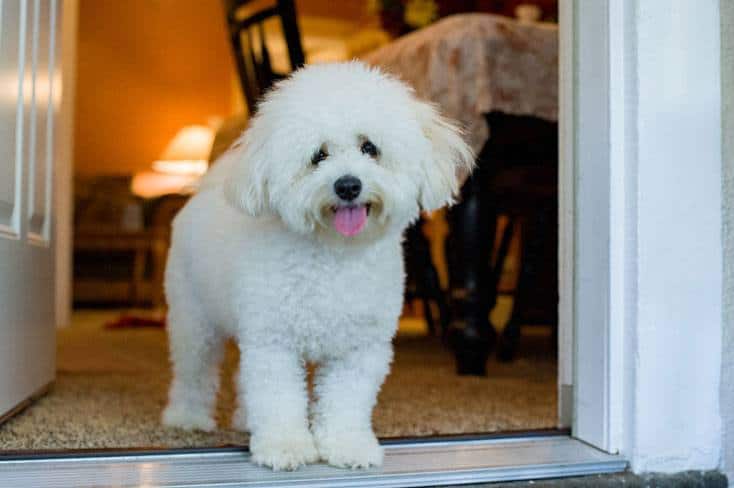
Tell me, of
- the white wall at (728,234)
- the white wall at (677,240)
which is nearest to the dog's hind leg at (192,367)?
the white wall at (677,240)

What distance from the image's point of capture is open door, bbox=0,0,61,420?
4.83 ft

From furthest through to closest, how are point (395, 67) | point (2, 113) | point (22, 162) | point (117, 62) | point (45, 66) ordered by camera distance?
1. point (117, 62)
2. point (395, 67)
3. point (45, 66)
4. point (22, 162)
5. point (2, 113)

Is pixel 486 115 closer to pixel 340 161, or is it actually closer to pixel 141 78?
pixel 340 161

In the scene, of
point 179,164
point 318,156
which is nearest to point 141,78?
point 179,164

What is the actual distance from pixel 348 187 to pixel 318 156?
0.10 m

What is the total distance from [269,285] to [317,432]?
0.25 meters

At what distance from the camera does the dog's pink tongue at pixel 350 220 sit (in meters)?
1.22

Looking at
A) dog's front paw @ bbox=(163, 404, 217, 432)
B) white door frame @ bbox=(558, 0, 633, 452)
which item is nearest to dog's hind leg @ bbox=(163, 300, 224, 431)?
A: dog's front paw @ bbox=(163, 404, 217, 432)

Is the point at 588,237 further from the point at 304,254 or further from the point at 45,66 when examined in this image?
the point at 45,66

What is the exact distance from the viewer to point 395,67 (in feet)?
7.64

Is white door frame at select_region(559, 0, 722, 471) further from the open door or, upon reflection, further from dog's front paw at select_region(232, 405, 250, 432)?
the open door

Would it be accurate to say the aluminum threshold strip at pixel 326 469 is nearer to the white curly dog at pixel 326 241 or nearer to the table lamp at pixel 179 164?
the white curly dog at pixel 326 241

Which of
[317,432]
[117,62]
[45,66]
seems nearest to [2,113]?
[45,66]

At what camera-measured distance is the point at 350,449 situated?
125 cm
